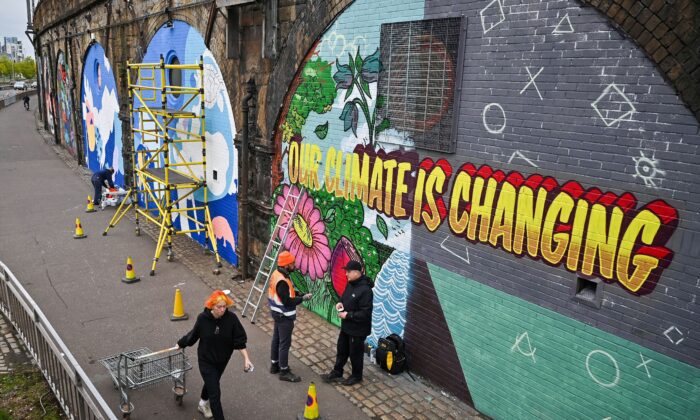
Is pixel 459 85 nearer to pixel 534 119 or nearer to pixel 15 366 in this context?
pixel 534 119

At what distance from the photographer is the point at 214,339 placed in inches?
227

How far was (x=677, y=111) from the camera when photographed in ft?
14.7

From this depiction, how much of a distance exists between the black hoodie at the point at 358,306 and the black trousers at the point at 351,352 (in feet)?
0.54

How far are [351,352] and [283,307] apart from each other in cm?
111

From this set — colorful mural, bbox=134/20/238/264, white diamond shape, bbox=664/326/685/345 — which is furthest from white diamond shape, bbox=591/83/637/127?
colorful mural, bbox=134/20/238/264

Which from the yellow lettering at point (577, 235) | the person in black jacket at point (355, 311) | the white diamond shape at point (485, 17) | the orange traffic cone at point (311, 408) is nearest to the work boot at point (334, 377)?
the person in black jacket at point (355, 311)

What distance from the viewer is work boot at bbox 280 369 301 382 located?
24.0 ft

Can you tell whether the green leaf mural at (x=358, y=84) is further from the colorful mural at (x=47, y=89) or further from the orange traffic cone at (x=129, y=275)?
the colorful mural at (x=47, y=89)

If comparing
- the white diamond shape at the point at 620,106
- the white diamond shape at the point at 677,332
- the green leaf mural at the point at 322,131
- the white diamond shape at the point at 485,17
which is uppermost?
the white diamond shape at the point at 485,17

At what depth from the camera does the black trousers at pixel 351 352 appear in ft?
23.1

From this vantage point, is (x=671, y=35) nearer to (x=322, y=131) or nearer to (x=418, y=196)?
(x=418, y=196)

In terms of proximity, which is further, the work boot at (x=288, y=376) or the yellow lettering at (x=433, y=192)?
the work boot at (x=288, y=376)

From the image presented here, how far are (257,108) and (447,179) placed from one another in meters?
5.12

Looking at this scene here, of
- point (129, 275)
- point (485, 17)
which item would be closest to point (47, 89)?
point (129, 275)
